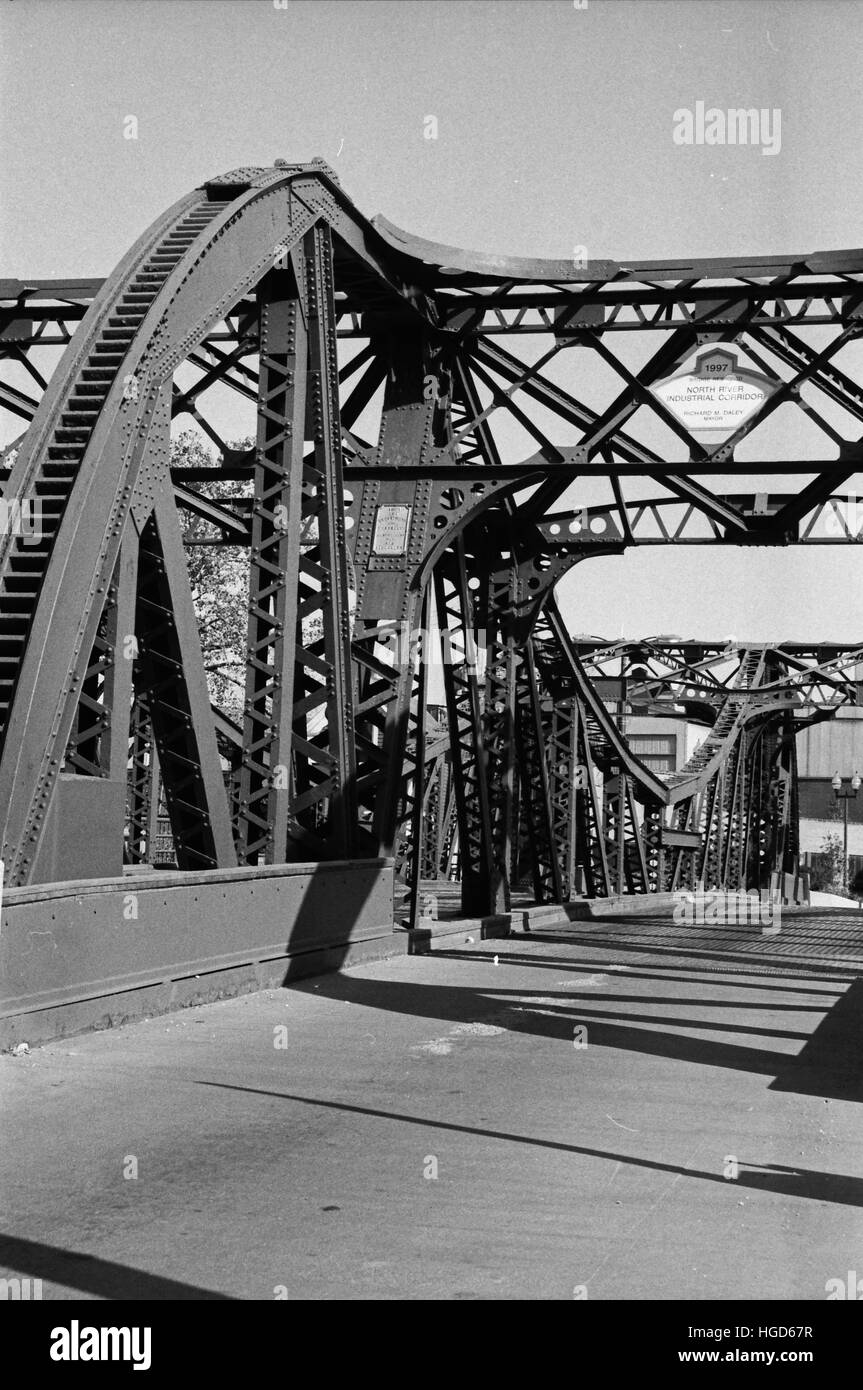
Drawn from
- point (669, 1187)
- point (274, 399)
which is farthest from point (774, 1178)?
point (274, 399)

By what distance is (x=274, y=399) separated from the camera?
43.7 ft

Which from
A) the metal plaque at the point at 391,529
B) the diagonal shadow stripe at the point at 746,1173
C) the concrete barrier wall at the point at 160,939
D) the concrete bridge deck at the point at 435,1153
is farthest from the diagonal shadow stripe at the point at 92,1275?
the metal plaque at the point at 391,529

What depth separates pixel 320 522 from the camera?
13.7 metres

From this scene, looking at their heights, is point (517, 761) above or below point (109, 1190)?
above

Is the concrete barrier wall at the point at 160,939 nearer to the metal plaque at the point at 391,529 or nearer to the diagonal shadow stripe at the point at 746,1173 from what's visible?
the diagonal shadow stripe at the point at 746,1173

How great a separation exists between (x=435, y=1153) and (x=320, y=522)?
8102mm

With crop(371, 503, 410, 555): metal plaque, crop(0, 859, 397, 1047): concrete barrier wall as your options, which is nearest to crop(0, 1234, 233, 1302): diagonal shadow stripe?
crop(0, 859, 397, 1047): concrete barrier wall

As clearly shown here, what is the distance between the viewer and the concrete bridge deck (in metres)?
4.73

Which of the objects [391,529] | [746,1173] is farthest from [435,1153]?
[391,529]

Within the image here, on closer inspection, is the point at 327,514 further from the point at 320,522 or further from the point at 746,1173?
the point at 746,1173

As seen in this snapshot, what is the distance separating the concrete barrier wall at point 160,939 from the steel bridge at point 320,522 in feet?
0.21

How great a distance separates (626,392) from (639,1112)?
11.5 metres

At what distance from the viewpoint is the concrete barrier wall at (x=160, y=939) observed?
27.2ft

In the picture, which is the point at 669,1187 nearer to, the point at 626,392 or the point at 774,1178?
the point at 774,1178
